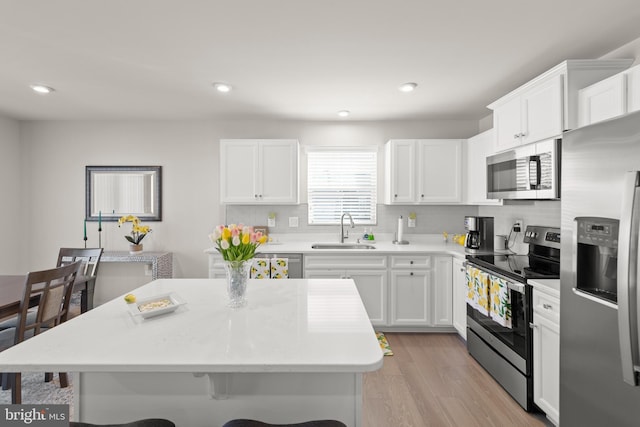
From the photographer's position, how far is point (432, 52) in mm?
2330

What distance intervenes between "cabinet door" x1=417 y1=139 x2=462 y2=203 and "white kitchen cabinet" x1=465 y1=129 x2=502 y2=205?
0.11 metres

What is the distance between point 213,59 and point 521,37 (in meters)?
2.19

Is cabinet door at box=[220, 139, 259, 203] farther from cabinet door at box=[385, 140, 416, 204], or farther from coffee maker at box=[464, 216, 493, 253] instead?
coffee maker at box=[464, 216, 493, 253]

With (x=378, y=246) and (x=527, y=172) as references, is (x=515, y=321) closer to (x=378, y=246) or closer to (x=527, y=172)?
(x=527, y=172)

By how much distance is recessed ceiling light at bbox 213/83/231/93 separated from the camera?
9.60 ft

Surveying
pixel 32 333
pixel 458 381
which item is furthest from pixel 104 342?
pixel 458 381

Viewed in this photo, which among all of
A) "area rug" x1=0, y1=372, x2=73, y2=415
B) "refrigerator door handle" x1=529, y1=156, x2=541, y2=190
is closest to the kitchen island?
"area rug" x1=0, y1=372, x2=73, y2=415

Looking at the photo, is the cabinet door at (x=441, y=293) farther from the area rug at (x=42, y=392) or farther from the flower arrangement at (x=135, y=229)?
the flower arrangement at (x=135, y=229)

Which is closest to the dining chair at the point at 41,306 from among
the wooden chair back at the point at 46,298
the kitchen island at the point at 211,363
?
the wooden chair back at the point at 46,298

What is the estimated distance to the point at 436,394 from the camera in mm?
2359

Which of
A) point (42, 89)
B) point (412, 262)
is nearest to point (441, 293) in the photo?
point (412, 262)

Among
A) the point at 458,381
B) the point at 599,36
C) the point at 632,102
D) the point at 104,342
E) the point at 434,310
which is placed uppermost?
the point at 599,36

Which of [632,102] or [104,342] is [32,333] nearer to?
[104,342]

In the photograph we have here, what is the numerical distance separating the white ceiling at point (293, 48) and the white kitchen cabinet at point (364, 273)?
1.70 metres
